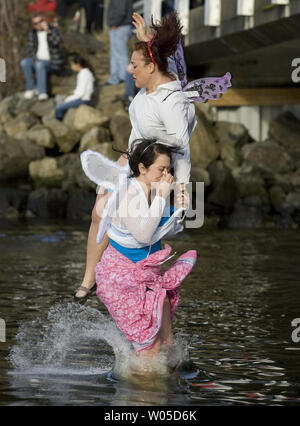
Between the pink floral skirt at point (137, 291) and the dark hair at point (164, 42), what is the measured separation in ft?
4.23

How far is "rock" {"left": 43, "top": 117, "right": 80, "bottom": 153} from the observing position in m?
22.1

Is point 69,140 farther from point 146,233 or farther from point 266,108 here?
point 146,233

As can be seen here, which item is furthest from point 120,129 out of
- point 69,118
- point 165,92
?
point 165,92

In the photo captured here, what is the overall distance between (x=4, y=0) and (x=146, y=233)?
77.5 feet

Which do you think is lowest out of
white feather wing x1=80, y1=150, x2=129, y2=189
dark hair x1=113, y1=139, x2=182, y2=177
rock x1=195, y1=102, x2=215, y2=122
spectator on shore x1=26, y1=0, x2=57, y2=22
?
white feather wing x1=80, y1=150, x2=129, y2=189

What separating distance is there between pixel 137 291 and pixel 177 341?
488 mm

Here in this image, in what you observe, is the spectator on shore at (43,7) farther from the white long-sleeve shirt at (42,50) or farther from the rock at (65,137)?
the rock at (65,137)

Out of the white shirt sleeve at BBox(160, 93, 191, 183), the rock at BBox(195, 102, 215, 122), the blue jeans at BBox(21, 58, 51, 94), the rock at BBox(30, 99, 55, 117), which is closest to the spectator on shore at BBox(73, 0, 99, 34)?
the blue jeans at BBox(21, 58, 51, 94)

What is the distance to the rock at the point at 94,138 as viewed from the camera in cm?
2152

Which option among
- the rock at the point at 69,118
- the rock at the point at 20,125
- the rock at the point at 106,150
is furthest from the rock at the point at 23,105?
the rock at the point at 106,150

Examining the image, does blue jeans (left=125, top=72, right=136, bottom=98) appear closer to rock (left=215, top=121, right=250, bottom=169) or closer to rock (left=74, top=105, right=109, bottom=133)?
rock (left=74, top=105, right=109, bottom=133)

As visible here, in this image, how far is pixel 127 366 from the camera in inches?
266

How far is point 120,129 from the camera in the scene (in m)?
21.4

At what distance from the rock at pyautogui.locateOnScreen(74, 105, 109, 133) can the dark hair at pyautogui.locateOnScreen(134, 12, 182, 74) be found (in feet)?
49.6
